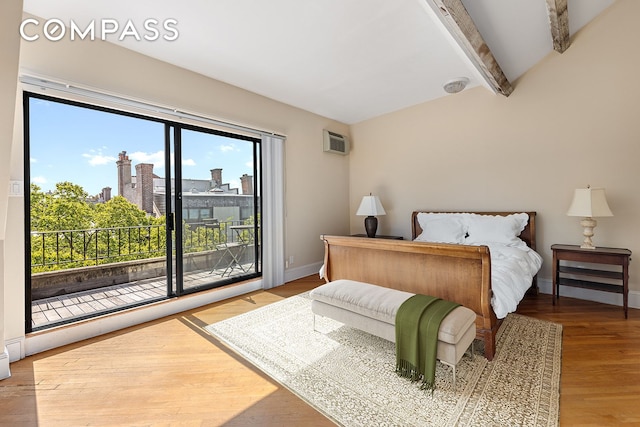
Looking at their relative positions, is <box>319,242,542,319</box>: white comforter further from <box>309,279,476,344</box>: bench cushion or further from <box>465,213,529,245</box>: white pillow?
<box>309,279,476,344</box>: bench cushion

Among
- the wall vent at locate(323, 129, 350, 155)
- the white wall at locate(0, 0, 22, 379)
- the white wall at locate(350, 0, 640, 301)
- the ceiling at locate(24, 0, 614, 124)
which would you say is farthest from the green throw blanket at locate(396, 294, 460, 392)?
the wall vent at locate(323, 129, 350, 155)

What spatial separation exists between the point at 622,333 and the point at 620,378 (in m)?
Answer: 0.89

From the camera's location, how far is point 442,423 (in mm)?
1445

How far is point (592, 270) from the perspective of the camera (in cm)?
304

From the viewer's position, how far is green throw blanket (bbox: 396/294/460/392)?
1729mm

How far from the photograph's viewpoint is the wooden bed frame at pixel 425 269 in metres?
2.02

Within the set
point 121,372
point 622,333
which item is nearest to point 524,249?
point 622,333

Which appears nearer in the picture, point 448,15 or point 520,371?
point 520,371

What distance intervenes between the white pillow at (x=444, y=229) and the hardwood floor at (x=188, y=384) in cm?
140

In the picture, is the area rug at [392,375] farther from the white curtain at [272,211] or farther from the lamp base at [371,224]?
the lamp base at [371,224]

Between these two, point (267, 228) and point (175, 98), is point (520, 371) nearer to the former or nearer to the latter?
point (267, 228)

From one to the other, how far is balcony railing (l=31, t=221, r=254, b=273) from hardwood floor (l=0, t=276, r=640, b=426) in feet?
3.69

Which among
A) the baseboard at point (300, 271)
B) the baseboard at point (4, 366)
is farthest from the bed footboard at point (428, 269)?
the baseboard at point (4, 366)

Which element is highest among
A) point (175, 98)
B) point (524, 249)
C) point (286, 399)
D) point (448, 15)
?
point (448, 15)
